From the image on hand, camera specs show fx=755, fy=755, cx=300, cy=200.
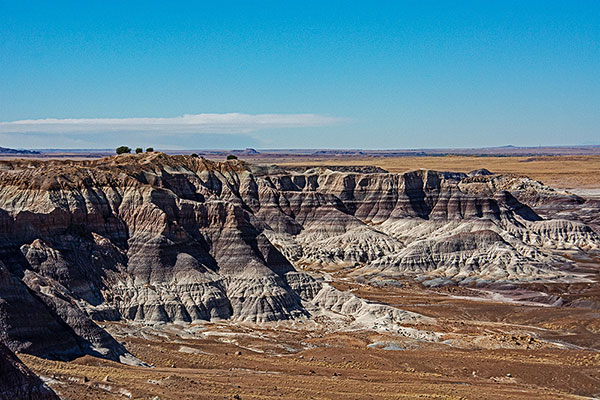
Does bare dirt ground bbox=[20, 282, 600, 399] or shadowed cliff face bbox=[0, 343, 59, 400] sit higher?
shadowed cliff face bbox=[0, 343, 59, 400]

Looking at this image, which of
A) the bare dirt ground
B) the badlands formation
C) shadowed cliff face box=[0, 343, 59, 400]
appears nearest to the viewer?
shadowed cliff face box=[0, 343, 59, 400]

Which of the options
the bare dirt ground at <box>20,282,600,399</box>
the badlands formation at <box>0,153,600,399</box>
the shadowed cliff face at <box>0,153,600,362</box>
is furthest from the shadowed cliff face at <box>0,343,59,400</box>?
the shadowed cliff face at <box>0,153,600,362</box>

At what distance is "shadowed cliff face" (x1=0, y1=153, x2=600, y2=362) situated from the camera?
58.9m

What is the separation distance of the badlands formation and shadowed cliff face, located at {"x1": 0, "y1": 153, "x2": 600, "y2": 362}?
0.53 feet

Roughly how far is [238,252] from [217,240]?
317cm

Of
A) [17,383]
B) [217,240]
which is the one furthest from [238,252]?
[17,383]

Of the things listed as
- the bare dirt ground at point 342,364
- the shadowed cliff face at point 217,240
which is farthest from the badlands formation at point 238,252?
the bare dirt ground at point 342,364

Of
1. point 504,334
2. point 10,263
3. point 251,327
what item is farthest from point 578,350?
point 10,263

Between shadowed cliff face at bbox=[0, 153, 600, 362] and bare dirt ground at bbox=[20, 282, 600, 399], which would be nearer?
bare dirt ground at bbox=[20, 282, 600, 399]

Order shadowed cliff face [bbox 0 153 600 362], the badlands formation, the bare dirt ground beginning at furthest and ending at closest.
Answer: shadowed cliff face [bbox 0 153 600 362] < the badlands formation < the bare dirt ground

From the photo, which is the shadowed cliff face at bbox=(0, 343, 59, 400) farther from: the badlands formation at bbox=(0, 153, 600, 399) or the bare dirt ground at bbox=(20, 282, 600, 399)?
the bare dirt ground at bbox=(20, 282, 600, 399)

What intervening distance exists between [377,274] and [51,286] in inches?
2225

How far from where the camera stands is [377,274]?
10388 centimetres

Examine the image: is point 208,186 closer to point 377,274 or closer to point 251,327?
point 377,274
